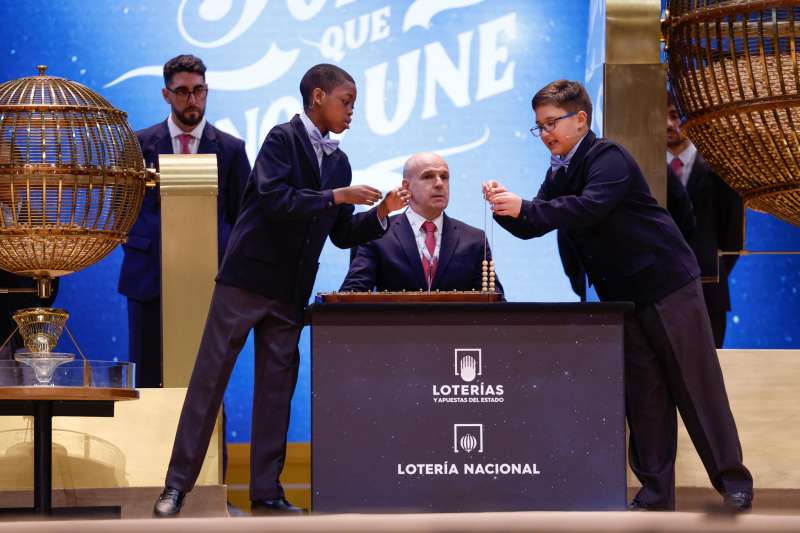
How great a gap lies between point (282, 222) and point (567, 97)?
1005mm

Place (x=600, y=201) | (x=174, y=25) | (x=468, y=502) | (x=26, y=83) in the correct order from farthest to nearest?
(x=174, y=25) < (x=26, y=83) < (x=600, y=201) < (x=468, y=502)

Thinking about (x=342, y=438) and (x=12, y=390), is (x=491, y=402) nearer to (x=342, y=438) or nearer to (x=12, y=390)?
(x=342, y=438)

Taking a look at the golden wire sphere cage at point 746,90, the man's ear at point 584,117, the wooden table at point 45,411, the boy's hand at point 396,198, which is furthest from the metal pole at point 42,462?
the golden wire sphere cage at point 746,90

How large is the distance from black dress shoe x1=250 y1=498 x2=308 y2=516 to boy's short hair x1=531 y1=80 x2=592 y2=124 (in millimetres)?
1514

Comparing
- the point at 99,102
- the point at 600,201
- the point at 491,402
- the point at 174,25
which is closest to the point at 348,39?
the point at 174,25

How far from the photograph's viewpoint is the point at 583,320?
Result: 3.54m

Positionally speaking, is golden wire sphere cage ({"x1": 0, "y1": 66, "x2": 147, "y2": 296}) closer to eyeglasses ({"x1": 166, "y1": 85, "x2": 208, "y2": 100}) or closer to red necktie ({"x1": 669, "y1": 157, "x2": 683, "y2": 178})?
eyeglasses ({"x1": 166, "y1": 85, "x2": 208, "y2": 100})

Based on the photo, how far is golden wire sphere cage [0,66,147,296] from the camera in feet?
13.2

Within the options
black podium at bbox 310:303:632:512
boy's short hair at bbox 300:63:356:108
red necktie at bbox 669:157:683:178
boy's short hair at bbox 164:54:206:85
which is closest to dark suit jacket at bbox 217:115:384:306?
boy's short hair at bbox 300:63:356:108

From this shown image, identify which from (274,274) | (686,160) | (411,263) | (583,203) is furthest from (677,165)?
(274,274)

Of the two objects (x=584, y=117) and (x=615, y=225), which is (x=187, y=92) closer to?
(x=584, y=117)

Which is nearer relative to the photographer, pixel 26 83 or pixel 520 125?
pixel 26 83

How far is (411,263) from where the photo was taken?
15.4ft

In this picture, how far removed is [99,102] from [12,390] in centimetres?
114
